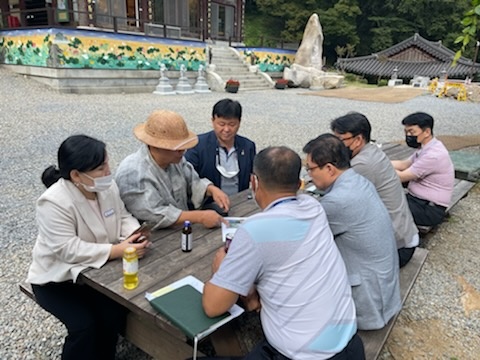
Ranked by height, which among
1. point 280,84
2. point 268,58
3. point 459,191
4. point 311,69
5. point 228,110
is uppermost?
point 268,58

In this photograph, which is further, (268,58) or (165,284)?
(268,58)

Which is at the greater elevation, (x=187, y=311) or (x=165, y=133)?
(x=165, y=133)

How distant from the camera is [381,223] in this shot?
183cm

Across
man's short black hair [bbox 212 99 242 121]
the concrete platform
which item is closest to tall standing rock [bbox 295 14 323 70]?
the concrete platform

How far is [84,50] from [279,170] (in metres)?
13.7

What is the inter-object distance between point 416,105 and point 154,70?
1099cm

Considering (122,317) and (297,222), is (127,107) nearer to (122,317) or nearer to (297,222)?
(122,317)

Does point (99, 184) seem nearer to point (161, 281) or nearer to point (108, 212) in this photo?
point (108, 212)

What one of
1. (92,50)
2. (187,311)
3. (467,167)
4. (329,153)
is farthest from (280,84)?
(187,311)

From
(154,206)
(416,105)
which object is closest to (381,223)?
(154,206)

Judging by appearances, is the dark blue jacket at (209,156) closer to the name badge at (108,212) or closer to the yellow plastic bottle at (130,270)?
the name badge at (108,212)

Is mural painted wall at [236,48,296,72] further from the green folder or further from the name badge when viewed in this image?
the green folder

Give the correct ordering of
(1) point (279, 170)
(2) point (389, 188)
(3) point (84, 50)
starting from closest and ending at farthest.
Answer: (1) point (279, 170) < (2) point (389, 188) < (3) point (84, 50)

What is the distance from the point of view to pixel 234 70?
19.3 m
